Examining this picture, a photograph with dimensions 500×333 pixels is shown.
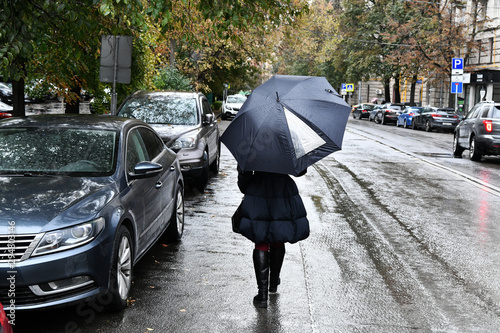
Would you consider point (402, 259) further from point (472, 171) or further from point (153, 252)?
point (472, 171)

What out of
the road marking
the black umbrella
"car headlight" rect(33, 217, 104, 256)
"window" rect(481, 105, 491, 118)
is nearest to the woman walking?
the black umbrella

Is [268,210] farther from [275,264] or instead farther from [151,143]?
[151,143]

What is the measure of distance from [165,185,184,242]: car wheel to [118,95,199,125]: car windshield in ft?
15.1

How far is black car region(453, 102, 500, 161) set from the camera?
1833cm

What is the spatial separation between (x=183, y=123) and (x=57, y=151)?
6539 millimetres

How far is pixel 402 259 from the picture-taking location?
7.34 m

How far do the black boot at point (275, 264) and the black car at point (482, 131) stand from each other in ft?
46.0

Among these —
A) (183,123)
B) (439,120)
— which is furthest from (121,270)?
(439,120)

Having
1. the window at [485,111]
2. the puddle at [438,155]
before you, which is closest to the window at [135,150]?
the window at [485,111]

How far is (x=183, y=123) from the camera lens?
41.5ft

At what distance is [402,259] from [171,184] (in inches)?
106

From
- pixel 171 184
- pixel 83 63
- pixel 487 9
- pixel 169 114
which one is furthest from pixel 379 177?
pixel 487 9

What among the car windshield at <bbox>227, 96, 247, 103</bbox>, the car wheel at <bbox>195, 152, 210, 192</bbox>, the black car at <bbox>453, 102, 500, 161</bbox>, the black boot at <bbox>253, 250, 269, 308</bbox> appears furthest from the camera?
the car windshield at <bbox>227, 96, 247, 103</bbox>

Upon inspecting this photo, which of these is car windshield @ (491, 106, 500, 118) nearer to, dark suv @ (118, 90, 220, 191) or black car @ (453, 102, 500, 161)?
black car @ (453, 102, 500, 161)
